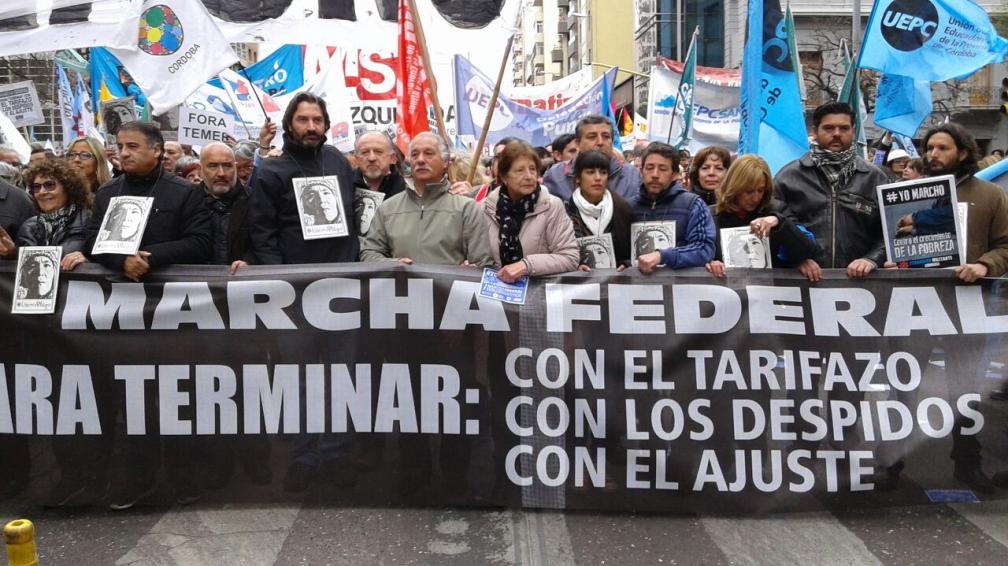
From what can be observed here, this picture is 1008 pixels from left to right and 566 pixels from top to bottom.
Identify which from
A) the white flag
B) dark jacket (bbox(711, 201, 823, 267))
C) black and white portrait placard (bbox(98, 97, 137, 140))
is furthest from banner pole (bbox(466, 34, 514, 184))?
the white flag

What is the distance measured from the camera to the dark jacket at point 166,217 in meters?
4.66

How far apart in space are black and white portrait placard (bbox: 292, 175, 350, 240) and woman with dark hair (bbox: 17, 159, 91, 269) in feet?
3.83

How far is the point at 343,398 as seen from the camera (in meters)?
4.57

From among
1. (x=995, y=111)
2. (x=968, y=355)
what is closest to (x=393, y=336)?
(x=968, y=355)

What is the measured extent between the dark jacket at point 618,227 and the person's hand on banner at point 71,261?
8.39 feet

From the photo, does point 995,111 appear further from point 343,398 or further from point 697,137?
point 343,398

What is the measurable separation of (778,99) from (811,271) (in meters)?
3.65

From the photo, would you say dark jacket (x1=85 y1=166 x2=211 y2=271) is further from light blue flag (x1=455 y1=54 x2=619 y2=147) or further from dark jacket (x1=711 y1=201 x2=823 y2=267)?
light blue flag (x1=455 y1=54 x2=619 y2=147)

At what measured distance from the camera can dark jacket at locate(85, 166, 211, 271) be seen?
4.66m

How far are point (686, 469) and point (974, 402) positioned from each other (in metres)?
1.47

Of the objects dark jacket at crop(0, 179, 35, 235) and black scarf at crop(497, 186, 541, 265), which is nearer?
black scarf at crop(497, 186, 541, 265)

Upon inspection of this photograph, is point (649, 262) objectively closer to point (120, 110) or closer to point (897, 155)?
point (897, 155)

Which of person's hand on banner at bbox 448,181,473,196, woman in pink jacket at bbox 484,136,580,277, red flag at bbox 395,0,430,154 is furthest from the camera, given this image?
red flag at bbox 395,0,430,154

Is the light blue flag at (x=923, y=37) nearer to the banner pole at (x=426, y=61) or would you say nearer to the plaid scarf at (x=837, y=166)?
the plaid scarf at (x=837, y=166)
